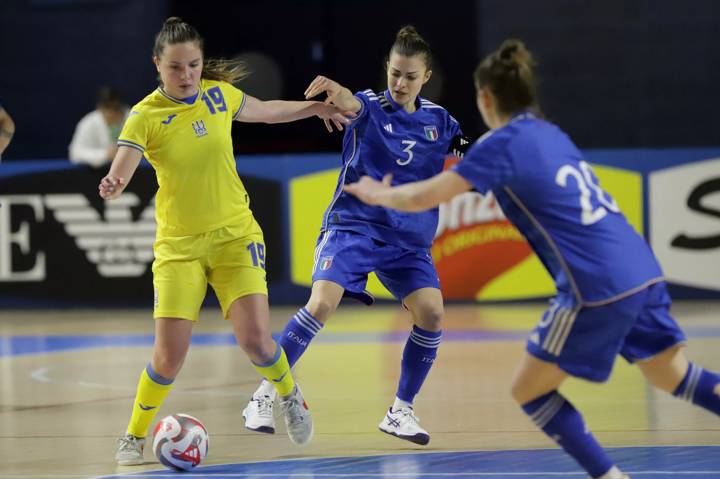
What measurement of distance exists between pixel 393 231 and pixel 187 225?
45.6 inches

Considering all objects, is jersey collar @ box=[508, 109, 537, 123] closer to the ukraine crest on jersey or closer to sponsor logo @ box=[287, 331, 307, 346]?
the ukraine crest on jersey

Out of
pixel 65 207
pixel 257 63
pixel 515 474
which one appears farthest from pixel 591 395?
pixel 257 63

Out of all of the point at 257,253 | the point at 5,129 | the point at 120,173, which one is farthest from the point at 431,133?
the point at 5,129

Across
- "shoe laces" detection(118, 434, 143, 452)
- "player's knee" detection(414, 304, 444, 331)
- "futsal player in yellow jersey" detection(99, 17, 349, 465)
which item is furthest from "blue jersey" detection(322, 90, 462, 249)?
"shoe laces" detection(118, 434, 143, 452)

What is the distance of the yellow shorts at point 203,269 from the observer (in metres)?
5.84

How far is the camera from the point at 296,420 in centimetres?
616

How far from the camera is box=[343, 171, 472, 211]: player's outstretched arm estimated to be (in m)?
4.63

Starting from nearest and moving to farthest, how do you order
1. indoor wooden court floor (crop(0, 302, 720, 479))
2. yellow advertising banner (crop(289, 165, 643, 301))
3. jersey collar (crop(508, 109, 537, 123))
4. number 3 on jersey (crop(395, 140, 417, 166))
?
jersey collar (crop(508, 109, 537, 123))
indoor wooden court floor (crop(0, 302, 720, 479))
number 3 on jersey (crop(395, 140, 417, 166))
yellow advertising banner (crop(289, 165, 643, 301))

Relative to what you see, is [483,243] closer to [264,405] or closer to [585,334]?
[264,405]

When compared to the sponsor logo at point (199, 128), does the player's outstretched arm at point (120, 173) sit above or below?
below

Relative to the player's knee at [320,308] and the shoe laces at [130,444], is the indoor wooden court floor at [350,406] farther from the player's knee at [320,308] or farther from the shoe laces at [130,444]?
the player's knee at [320,308]

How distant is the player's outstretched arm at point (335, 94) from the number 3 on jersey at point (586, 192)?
1.82 meters

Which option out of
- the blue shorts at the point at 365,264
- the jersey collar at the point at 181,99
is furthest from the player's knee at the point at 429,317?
the jersey collar at the point at 181,99

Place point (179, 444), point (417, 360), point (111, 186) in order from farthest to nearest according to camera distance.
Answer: point (417, 360) → point (179, 444) → point (111, 186)
